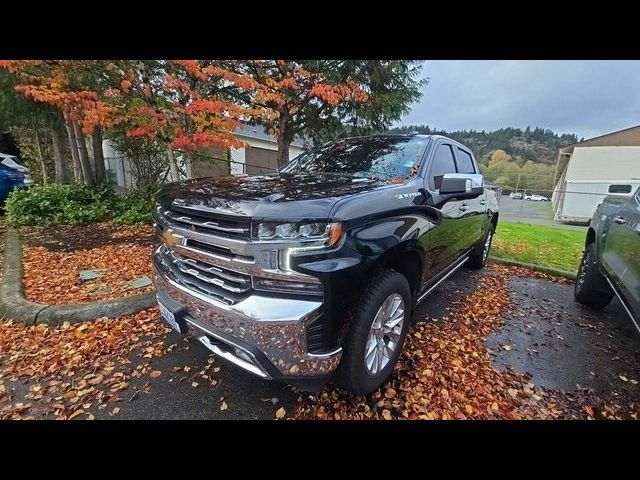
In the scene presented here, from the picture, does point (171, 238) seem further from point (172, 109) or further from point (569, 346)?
point (172, 109)

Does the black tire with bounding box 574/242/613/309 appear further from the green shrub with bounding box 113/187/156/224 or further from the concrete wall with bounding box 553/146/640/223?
the concrete wall with bounding box 553/146/640/223

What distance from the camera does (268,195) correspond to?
1.96 metres

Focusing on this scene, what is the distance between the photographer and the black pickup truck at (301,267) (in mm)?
1742

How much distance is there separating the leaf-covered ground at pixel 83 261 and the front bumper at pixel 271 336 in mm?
2387

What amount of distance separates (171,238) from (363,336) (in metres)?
1.42

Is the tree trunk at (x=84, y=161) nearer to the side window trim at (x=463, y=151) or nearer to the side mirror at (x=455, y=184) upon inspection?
the side window trim at (x=463, y=151)

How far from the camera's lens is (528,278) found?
16.9ft

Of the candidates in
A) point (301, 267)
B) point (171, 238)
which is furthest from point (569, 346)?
point (171, 238)

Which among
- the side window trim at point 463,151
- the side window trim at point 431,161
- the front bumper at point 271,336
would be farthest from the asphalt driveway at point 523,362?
Result: the side window trim at point 463,151

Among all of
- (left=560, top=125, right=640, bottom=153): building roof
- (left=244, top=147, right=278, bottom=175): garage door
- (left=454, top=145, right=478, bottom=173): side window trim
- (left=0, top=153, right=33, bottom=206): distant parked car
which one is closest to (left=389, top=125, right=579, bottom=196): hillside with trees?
(left=560, top=125, right=640, bottom=153): building roof


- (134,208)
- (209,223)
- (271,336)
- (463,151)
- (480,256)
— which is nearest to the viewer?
(271,336)

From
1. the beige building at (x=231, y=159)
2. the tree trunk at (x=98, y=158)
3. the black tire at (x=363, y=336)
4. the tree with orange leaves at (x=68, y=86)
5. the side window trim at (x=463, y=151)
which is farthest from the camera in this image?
the beige building at (x=231, y=159)
